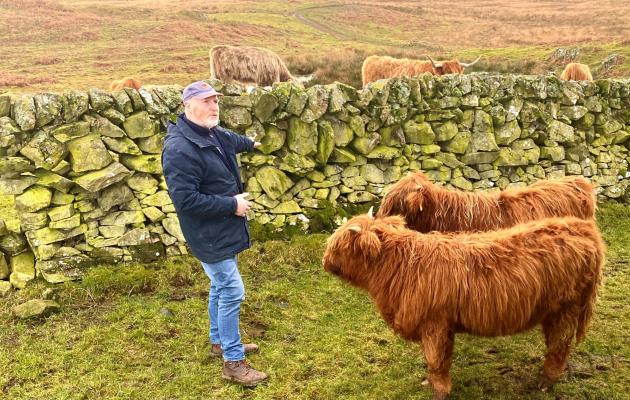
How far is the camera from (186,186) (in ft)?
12.5

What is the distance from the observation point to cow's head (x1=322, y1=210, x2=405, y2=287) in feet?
12.8

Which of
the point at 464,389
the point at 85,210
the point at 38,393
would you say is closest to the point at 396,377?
the point at 464,389

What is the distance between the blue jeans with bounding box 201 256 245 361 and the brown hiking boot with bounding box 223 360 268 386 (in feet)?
0.16

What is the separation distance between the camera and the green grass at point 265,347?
4.36 metres

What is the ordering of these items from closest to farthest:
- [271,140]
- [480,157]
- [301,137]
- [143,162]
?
[143,162] < [271,140] < [301,137] < [480,157]

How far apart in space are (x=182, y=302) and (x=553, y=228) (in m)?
3.94

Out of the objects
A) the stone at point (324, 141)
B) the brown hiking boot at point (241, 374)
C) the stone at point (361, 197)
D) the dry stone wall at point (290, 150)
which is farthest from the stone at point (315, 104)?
the brown hiking boot at point (241, 374)

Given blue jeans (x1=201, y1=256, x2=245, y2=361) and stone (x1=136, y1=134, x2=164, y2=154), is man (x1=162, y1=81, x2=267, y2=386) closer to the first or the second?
blue jeans (x1=201, y1=256, x2=245, y2=361)

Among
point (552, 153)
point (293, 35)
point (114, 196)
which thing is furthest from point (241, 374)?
point (293, 35)

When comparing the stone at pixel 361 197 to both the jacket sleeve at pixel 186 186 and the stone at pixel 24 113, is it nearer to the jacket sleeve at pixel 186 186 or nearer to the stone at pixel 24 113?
the jacket sleeve at pixel 186 186

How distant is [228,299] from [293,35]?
40.4m

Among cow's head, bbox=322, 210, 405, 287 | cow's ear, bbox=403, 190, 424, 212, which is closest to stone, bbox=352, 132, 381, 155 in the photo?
cow's ear, bbox=403, 190, 424, 212

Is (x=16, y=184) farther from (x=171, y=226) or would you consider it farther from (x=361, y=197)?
(x=361, y=197)

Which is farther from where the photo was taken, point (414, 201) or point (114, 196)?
point (114, 196)
